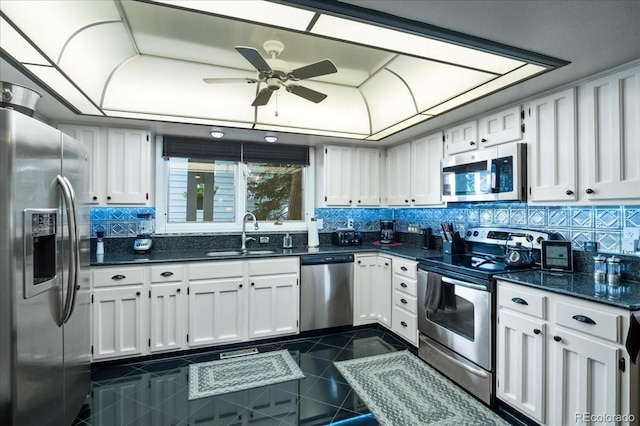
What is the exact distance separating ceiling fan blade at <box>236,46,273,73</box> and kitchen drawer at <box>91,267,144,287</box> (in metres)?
2.12

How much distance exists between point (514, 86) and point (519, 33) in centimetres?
72

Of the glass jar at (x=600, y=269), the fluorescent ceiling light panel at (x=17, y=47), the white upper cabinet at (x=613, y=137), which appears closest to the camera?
the fluorescent ceiling light panel at (x=17, y=47)

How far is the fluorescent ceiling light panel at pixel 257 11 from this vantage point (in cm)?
141

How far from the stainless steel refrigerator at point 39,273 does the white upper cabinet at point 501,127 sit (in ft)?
10.2

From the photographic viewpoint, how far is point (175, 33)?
2342 millimetres

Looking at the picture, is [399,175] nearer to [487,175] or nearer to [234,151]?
[487,175]

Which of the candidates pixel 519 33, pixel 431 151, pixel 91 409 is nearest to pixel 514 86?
pixel 519 33

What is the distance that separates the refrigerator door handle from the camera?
1755mm

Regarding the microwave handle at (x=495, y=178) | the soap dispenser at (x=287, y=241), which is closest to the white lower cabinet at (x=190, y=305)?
the soap dispenser at (x=287, y=241)

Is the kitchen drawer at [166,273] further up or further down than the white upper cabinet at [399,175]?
further down

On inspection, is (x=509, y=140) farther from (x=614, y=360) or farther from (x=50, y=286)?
(x=50, y=286)

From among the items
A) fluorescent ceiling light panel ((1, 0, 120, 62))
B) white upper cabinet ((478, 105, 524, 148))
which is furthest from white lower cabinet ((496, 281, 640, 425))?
fluorescent ceiling light panel ((1, 0, 120, 62))

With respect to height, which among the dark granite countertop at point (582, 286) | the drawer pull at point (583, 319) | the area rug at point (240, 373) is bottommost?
the area rug at point (240, 373)

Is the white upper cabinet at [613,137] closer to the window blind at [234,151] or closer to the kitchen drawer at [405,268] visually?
the kitchen drawer at [405,268]
